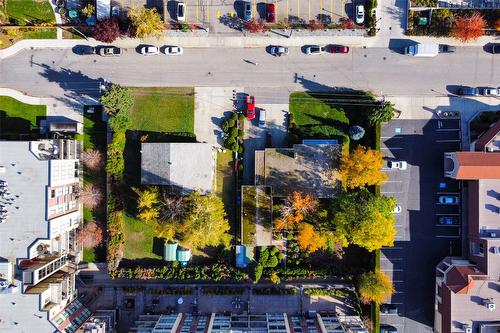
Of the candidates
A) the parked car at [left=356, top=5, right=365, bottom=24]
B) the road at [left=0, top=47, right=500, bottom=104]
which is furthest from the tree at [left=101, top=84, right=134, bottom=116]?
the parked car at [left=356, top=5, right=365, bottom=24]

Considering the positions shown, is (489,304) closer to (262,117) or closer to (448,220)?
(448,220)

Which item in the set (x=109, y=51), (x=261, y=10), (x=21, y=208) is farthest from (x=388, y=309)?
(x=109, y=51)

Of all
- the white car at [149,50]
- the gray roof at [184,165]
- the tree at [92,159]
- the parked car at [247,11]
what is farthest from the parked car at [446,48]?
the tree at [92,159]

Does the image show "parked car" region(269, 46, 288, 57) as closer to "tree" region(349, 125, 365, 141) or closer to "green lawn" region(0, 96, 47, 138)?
"tree" region(349, 125, 365, 141)

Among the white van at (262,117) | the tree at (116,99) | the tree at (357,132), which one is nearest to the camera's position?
the tree at (116,99)

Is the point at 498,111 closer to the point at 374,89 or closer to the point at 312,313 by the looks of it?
the point at 374,89

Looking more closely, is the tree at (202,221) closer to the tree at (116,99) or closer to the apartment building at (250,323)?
the apartment building at (250,323)
